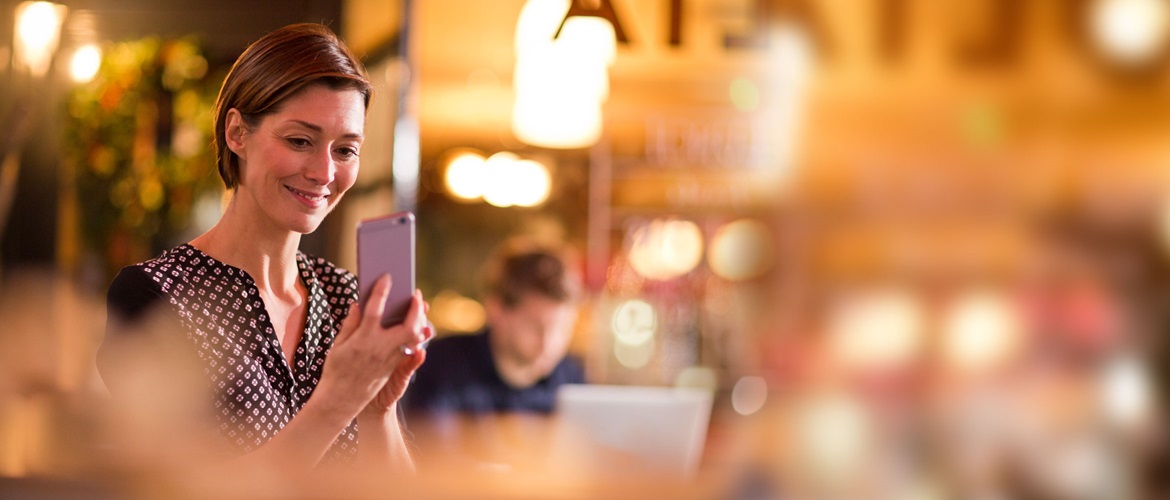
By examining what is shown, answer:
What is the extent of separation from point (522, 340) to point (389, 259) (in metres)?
1.71

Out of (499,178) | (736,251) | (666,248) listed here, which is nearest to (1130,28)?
(736,251)

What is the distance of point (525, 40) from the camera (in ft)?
3.31

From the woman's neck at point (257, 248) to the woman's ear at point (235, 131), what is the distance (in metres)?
0.04

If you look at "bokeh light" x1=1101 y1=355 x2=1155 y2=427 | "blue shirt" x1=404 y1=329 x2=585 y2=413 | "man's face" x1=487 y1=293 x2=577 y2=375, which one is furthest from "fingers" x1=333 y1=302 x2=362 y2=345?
"bokeh light" x1=1101 y1=355 x2=1155 y2=427

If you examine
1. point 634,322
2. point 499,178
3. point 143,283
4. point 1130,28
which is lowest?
point 634,322

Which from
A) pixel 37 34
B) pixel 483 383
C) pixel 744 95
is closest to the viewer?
pixel 37 34

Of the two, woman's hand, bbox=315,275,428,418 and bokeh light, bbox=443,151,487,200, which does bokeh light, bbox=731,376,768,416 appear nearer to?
bokeh light, bbox=443,151,487,200

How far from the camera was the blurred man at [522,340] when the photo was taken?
83.7 inches

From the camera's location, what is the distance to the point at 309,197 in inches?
27.4

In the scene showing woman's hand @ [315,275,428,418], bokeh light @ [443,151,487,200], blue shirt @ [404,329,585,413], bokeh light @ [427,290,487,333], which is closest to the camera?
woman's hand @ [315,275,428,418]

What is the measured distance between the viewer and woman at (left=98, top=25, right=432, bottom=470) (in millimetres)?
686

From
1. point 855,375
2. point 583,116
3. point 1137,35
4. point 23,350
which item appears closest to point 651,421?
point 855,375

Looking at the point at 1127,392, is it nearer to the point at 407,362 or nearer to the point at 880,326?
the point at 880,326

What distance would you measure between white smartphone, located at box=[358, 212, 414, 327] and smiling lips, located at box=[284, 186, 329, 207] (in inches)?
1.7
